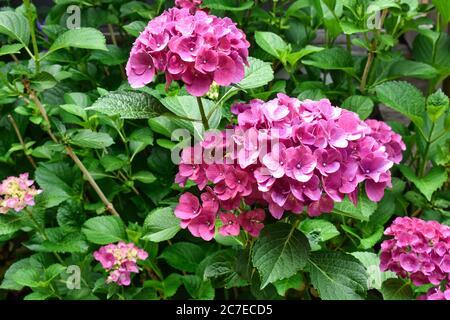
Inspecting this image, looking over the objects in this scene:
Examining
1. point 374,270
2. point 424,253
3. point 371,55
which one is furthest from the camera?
point 371,55

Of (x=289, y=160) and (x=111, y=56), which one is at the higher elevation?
(x=289, y=160)

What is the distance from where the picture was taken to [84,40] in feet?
4.17

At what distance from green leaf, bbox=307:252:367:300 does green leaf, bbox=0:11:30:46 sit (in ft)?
2.63

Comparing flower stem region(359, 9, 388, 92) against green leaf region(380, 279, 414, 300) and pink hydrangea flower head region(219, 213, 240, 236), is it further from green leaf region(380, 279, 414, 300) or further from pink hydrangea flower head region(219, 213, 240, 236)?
pink hydrangea flower head region(219, 213, 240, 236)

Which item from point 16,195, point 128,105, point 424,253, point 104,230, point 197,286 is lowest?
point 197,286

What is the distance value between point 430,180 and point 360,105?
26 centimetres

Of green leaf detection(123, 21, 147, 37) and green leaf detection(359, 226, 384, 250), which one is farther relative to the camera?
green leaf detection(123, 21, 147, 37)

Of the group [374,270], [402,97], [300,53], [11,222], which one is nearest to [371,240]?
[374,270]

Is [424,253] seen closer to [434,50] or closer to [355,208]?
[355,208]

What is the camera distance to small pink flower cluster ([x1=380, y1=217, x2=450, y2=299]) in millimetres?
1009

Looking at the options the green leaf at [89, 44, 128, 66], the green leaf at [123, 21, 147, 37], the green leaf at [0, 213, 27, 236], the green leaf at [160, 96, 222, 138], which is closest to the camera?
→ the green leaf at [160, 96, 222, 138]

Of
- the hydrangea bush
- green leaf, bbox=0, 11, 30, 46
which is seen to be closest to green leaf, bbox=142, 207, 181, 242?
the hydrangea bush

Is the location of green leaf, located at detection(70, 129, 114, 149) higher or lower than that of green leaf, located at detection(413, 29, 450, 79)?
lower
